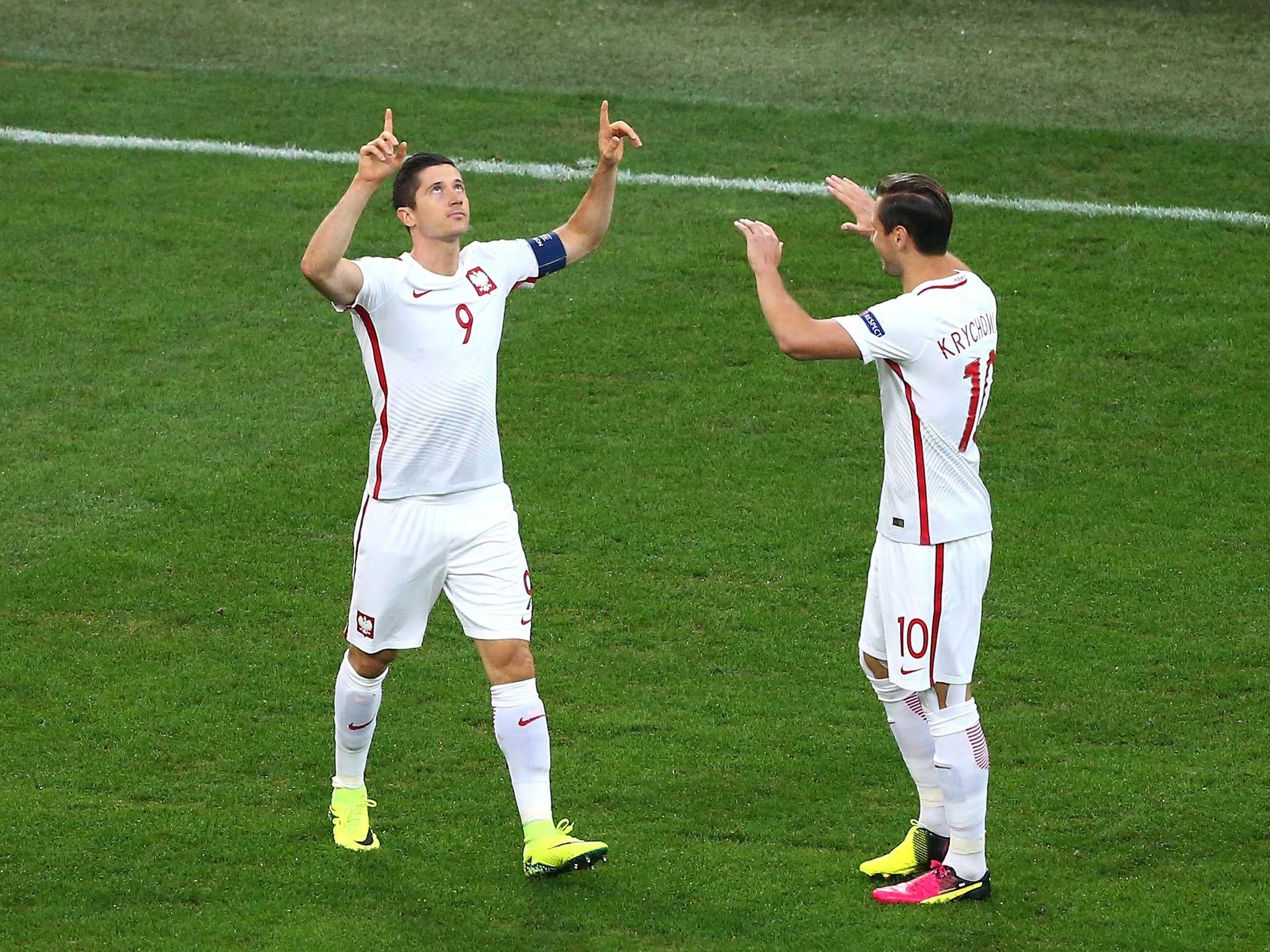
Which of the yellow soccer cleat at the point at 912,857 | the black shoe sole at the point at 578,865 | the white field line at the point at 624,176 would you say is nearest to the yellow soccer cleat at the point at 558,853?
the black shoe sole at the point at 578,865

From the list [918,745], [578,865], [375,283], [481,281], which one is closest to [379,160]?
[375,283]

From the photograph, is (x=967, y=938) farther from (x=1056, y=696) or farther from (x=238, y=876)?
(x=238, y=876)

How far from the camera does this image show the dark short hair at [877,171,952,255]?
19.1 ft

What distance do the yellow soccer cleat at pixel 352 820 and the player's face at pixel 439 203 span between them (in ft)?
6.83

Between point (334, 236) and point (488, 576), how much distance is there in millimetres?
1290

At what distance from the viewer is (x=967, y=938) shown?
5.88 m

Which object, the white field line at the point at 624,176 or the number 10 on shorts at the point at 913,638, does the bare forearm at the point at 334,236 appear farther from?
the white field line at the point at 624,176

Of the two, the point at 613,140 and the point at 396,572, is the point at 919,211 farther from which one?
the point at 396,572

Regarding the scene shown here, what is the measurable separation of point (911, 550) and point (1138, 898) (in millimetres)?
1460

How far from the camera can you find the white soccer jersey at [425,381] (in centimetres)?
621

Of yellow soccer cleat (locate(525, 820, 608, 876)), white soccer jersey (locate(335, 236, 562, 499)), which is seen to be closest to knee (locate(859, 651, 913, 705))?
yellow soccer cleat (locate(525, 820, 608, 876))

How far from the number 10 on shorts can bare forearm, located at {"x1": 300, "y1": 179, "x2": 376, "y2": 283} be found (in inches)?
87.6

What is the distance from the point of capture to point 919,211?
5809mm

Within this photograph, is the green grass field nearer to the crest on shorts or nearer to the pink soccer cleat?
the pink soccer cleat
